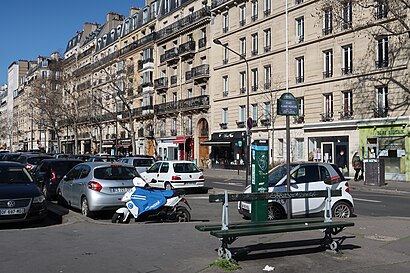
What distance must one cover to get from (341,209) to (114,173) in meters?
6.26

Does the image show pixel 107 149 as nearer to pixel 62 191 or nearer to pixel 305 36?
pixel 305 36

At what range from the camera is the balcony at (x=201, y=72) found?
48.0 meters

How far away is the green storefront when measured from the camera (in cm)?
2881

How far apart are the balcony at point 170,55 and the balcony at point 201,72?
4558 millimetres

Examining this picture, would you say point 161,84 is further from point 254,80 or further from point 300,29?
point 300,29

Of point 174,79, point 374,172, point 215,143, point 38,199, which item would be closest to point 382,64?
point 374,172

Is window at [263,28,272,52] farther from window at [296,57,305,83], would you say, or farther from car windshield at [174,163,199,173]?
car windshield at [174,163,199,173]

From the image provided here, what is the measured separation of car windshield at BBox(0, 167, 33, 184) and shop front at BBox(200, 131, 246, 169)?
1163 inches

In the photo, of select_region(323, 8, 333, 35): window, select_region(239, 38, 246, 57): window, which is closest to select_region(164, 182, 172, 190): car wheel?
select_region(323, 8, 333, 35): window

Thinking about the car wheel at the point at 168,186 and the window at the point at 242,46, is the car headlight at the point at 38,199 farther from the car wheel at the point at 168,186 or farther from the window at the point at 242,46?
the window at the point at 242,46

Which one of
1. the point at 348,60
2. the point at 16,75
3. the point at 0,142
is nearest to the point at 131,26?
the point at 348,60

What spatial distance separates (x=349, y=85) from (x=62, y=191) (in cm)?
2315

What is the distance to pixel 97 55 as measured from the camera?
250 ft

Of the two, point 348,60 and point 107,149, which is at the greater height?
point 348,60
